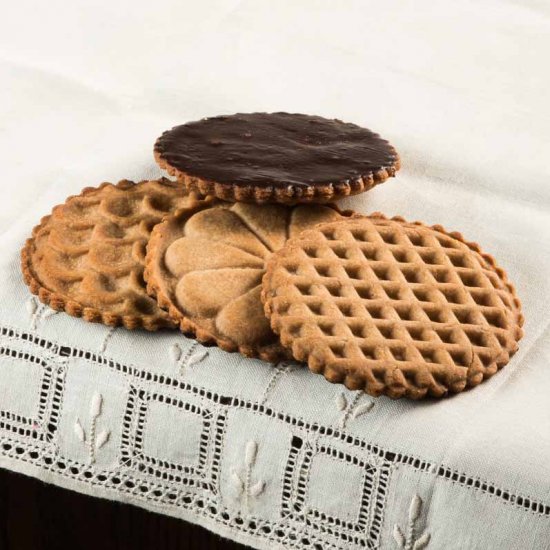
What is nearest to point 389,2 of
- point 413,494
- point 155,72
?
point 155,72

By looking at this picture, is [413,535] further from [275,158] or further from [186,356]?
[275,158]

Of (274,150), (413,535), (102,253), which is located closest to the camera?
(413,535)

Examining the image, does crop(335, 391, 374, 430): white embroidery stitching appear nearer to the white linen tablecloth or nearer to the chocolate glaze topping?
the white linen tablecloth

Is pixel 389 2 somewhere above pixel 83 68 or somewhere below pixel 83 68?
above

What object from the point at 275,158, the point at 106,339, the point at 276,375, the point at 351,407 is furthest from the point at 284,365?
the point at 275,158

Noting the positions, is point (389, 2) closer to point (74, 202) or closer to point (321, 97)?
point (321, 97)

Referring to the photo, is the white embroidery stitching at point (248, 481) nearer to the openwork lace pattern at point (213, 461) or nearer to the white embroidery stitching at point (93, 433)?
the openwork lace pattern at point (213, 461)
